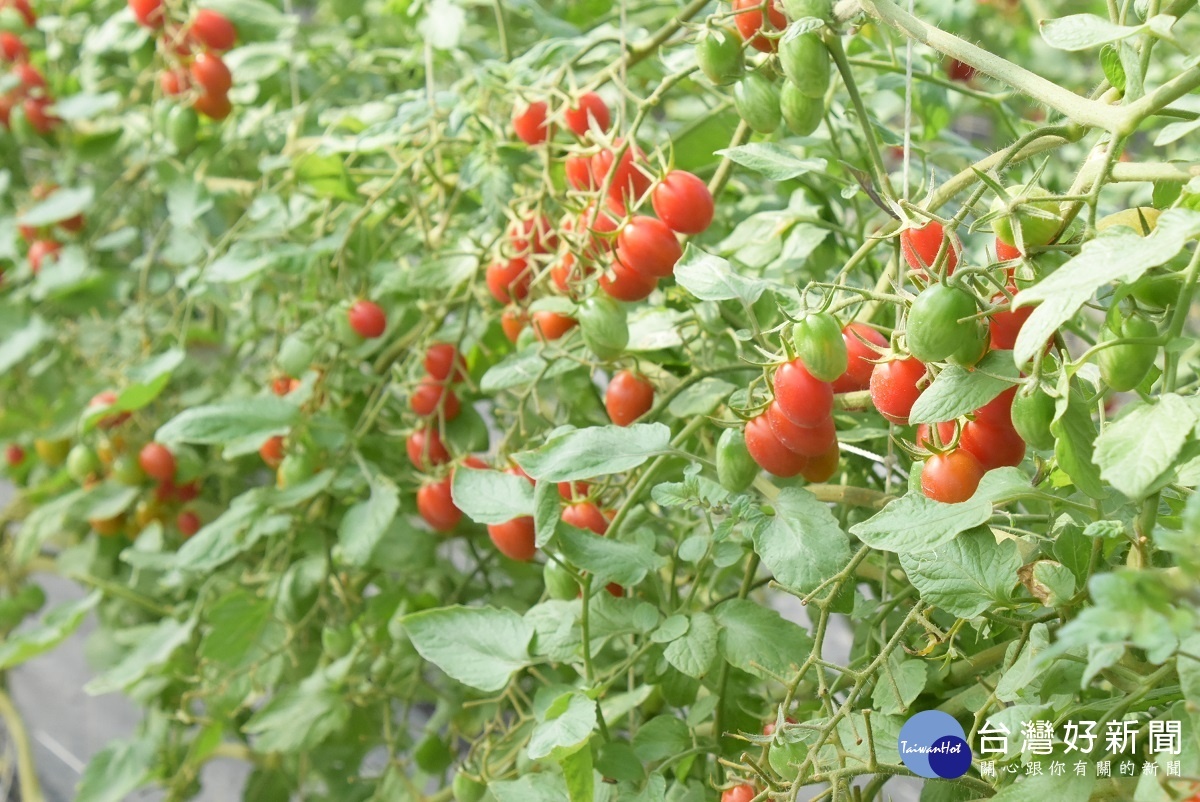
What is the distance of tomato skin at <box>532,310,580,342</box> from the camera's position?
69 cm

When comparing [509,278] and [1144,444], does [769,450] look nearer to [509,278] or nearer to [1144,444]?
[1144,444]

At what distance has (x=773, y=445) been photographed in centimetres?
49

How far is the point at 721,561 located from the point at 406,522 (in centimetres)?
39

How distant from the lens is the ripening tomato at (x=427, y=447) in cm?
79

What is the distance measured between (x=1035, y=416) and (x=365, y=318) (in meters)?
0.58

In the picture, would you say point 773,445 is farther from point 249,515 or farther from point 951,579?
point 249,515

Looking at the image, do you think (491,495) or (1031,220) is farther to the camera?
(491,495)

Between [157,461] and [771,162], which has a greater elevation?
[771,162]

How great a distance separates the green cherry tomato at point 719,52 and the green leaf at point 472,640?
311mm

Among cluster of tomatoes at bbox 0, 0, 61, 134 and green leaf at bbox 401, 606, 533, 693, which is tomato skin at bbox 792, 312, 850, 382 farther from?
cluster of tomatoes at bbox 0, 0, 61, 134

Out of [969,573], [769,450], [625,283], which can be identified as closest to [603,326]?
[625,283]

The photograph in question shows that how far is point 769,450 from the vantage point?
19.4 inches

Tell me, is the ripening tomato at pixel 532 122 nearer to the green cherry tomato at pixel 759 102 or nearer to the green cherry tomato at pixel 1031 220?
the green cherry tomato at pixel 759 102

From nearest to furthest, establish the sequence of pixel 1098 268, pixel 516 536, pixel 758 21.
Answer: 1. pixel 1098 268
2. pixel 758 21
3. pixel 516 536
